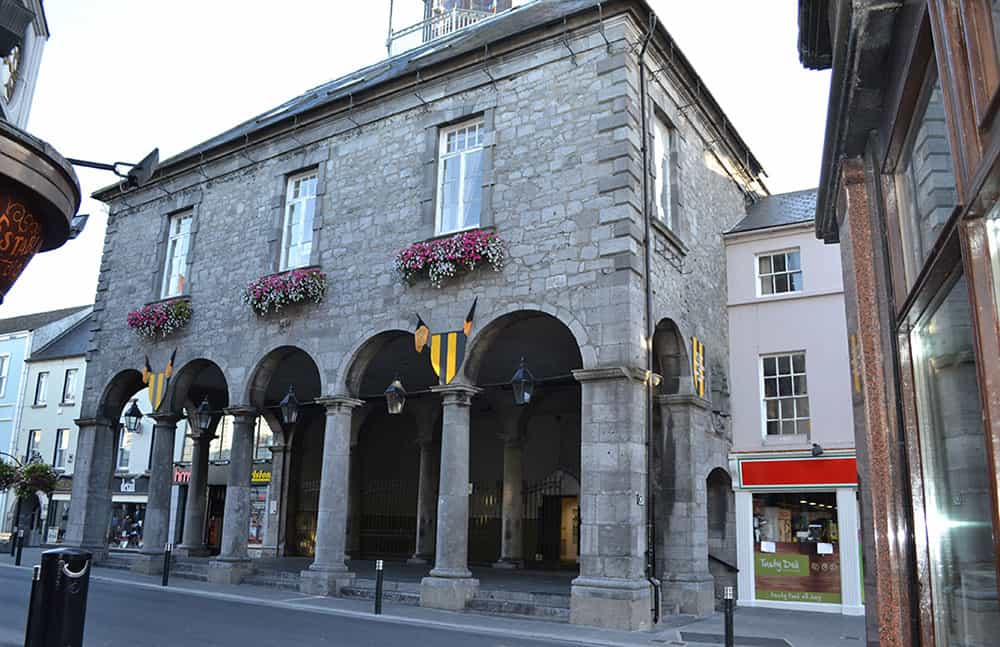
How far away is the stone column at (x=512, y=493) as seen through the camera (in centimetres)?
1927

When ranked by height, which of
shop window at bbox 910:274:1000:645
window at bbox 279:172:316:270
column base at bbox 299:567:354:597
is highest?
window at bbox 279:172:316:270

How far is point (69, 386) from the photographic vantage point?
108 feet

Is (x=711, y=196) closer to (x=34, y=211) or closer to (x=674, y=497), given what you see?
(x=674, y=497)

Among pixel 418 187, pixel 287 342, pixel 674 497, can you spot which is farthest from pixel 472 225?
pixel 674 497

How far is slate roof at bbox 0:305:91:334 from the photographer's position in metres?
36.3

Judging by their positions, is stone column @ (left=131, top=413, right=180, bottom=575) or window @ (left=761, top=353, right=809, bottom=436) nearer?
window @ (left=761, top=353, right=809, bottom=436)

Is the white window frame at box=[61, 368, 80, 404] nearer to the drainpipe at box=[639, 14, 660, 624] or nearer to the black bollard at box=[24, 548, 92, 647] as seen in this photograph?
the drainpipe at box=[639, 14, 660, 624]

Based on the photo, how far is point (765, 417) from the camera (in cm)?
1609

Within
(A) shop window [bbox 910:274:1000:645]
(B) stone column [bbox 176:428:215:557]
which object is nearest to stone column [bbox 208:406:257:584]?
(B) stone column [bbox 176:428:215:557]

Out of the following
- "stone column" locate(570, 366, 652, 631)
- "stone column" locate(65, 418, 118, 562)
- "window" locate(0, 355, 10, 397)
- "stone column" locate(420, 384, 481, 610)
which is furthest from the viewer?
"window" locate(0, 355, 10, 397)

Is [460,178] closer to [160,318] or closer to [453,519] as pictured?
[453,519]

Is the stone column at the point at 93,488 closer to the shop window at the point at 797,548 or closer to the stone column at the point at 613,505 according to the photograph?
the stone column at the point at 613,505

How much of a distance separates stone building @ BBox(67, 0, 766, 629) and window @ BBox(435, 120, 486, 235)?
47 millimetres

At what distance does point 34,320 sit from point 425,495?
2626 cm
